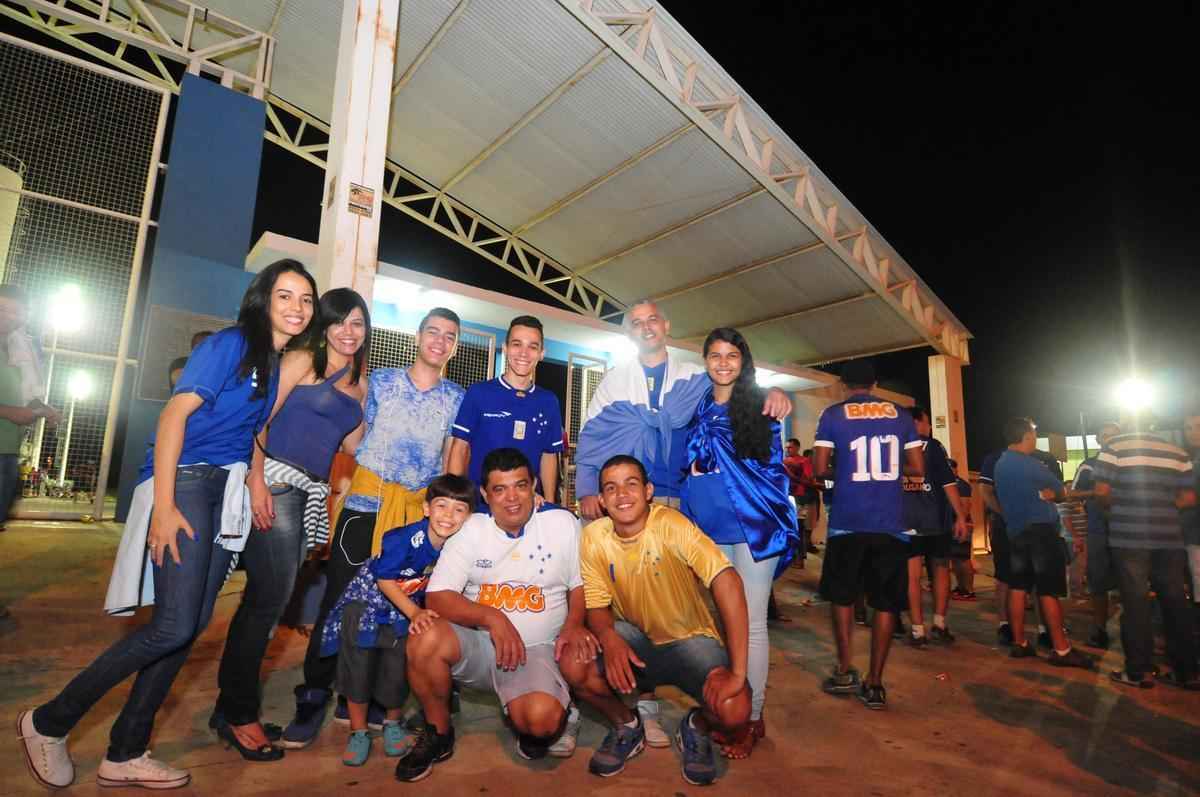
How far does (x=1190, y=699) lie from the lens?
3289 millimetres

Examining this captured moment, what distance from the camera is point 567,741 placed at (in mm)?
2338

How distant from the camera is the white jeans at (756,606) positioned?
2419mm

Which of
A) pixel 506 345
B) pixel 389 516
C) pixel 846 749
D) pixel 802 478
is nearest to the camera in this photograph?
pixel 846 749

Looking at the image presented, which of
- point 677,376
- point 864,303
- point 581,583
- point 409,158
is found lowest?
point 581,583

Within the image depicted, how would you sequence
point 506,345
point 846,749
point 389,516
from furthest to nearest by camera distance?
point 506,345
point 389,516
point 846,749

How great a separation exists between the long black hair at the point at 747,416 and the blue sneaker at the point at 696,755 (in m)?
1.04

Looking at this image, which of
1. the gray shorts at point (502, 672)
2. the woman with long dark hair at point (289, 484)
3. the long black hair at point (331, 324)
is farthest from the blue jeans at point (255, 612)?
the gray shorts at point (502, 672)

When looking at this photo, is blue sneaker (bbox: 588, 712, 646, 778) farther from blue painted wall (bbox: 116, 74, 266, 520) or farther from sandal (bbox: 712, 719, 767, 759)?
blue painted wall (bbox: 116, 74, 266, 520)

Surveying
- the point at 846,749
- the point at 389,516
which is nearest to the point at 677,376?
the point at 389,516

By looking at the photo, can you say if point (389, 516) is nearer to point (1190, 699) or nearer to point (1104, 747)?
point (1104, 747)

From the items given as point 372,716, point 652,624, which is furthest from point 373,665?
point 652,624

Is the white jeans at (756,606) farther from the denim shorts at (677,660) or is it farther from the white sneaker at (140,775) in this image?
the white sneaker at (140,775)

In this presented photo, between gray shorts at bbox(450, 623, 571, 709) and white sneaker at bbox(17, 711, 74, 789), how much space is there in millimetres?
1169

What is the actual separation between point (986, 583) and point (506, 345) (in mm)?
7353
